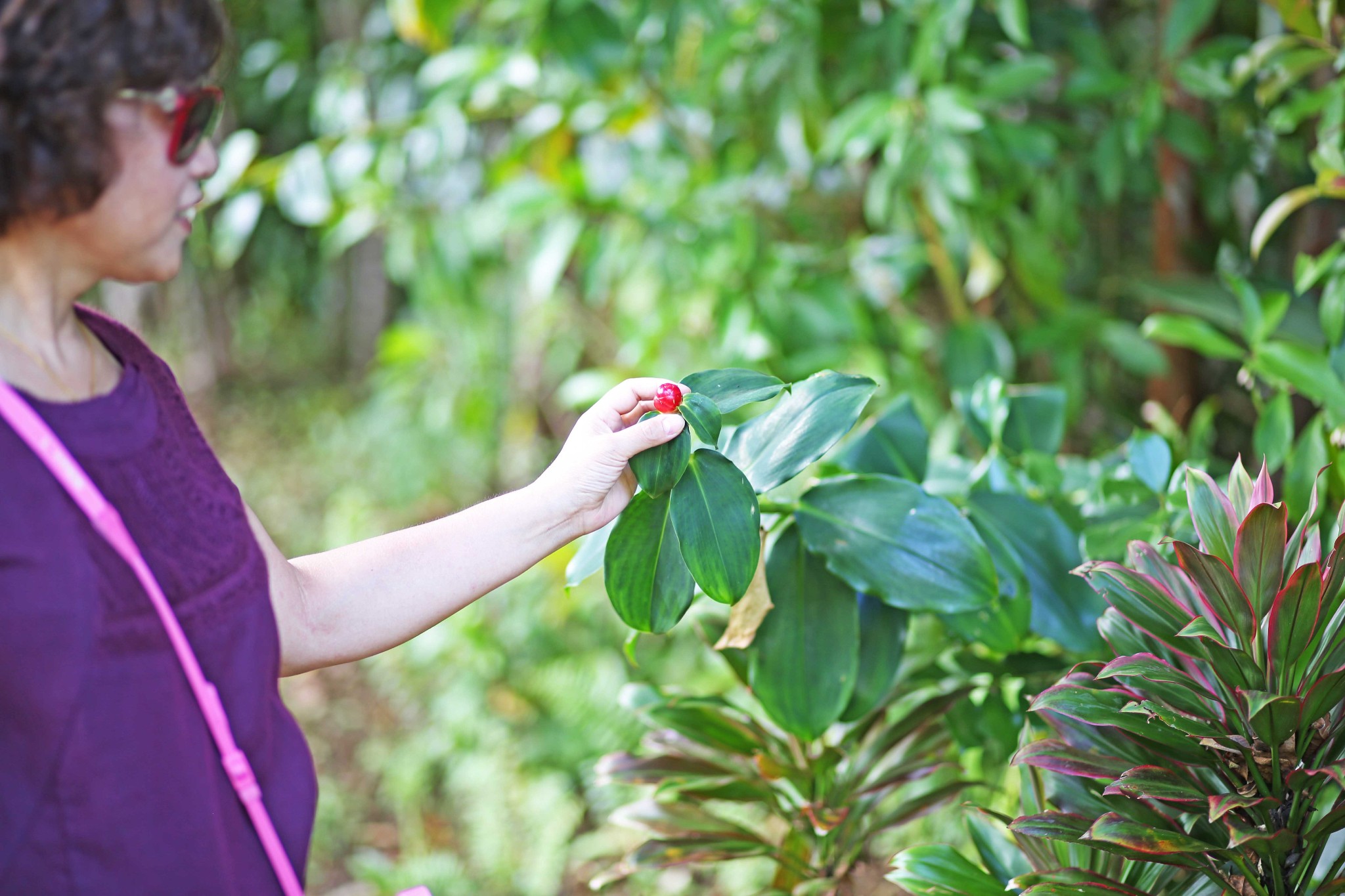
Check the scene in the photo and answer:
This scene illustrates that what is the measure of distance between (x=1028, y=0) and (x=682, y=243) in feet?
2.33

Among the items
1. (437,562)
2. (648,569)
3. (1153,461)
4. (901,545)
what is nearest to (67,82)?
(437,562)

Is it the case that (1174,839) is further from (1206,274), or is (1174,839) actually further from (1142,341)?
(1206,274)

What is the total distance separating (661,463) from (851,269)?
45.4 inches

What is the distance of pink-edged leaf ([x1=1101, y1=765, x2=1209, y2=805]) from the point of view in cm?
69

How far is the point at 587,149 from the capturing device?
6.97 feet

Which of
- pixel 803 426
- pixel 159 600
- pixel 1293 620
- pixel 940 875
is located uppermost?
pixel 159 600

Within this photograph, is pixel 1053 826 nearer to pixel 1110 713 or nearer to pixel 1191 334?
pixel 1110 713

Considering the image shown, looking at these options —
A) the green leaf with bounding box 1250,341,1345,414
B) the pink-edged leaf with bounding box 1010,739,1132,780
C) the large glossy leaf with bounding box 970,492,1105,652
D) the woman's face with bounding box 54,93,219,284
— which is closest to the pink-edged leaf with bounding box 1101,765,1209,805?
the pink-edged leaf with bounding box 1010,739,1132,780

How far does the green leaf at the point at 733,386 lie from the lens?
767 mm

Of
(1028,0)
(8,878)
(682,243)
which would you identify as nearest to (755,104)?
(682,243)

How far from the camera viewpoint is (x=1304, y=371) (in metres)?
1.04

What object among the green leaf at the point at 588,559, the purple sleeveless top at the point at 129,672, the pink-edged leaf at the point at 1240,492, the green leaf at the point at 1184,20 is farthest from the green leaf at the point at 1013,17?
the purple sleeveless top at the point at 129,672

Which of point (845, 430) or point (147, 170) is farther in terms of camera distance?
point (845, 430)

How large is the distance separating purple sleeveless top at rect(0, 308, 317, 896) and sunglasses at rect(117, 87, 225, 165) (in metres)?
0.13
